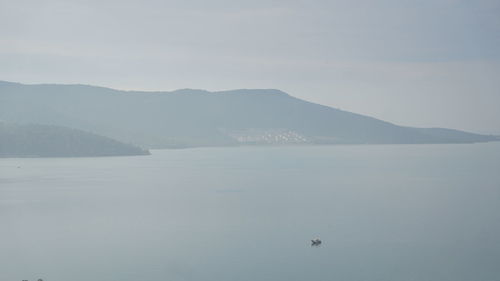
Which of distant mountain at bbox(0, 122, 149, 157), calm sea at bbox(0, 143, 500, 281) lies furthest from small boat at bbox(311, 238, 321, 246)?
distant mountain at bbox(0, 122, 149, 157)

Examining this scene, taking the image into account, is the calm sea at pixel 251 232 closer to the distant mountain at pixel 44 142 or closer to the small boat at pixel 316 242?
the small boat at pixel 316 242

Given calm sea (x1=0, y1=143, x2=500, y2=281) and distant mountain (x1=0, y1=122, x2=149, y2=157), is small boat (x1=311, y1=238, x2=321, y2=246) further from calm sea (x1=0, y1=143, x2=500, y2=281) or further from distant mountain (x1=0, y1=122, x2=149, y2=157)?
distant mountain (x1=0, y1=122, x2=149, y2=157)

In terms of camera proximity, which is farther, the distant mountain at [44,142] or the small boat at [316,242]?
the distant mountain at [44,142]

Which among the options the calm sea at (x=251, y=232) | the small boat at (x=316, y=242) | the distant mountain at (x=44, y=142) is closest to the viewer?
the calm sea at (x=251, y=232)

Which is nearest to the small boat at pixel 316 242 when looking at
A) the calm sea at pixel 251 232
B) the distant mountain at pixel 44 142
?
the calm sea at pixel 251 232

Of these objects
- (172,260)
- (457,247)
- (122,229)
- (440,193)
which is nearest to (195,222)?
(122,229)

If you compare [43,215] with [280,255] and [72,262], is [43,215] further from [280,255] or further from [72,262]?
[280,255]
